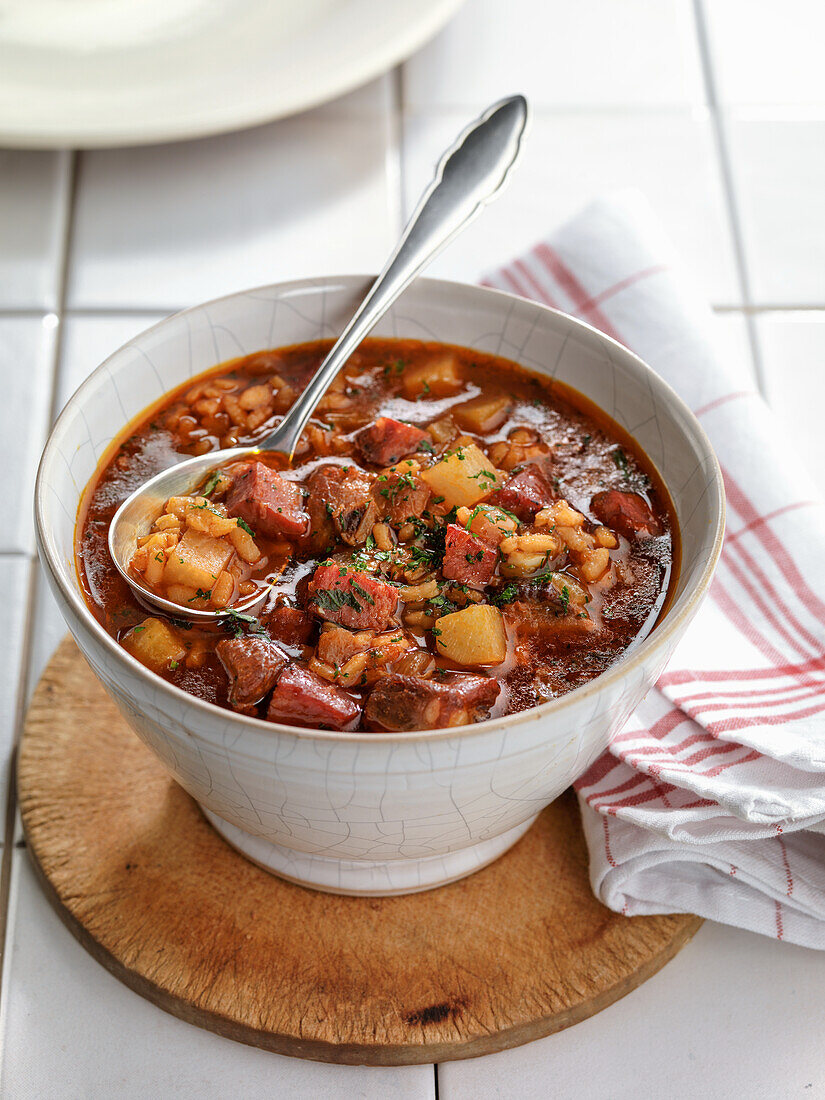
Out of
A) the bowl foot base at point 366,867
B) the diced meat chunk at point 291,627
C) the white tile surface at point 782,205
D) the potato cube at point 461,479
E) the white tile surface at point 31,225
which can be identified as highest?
the white tile surface at point 782,205

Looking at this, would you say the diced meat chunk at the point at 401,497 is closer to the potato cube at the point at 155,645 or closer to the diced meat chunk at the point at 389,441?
the diced meat chunk at the point at 389,441

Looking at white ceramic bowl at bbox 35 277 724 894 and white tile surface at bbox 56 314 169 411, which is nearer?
white ceramic bowl at bbox 35 277 724 894

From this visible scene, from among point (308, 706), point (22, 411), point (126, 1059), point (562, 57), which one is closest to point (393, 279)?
Answer: point (308, 706)

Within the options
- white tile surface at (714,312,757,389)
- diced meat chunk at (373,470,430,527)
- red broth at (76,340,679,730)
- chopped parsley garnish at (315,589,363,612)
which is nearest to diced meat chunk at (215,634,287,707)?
red broth at (76,340,679,730)

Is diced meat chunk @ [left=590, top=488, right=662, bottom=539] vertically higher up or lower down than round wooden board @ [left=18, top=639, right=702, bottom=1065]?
higher up

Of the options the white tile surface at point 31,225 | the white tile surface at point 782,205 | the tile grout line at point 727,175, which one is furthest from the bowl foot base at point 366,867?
the white tile surface at point 782,205

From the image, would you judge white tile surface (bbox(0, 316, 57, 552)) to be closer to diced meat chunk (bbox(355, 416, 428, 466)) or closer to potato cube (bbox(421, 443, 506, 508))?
diced meat chunk (bbox(355, 416, 428, 466))

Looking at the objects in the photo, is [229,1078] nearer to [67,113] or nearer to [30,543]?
[30,543]

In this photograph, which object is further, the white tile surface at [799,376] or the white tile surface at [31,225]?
the white tile surface at [31,225]
